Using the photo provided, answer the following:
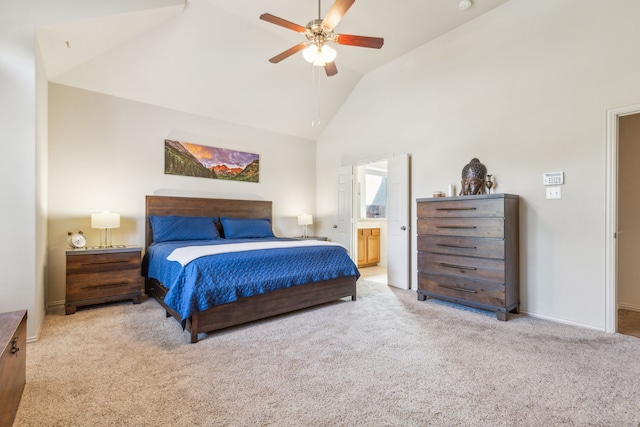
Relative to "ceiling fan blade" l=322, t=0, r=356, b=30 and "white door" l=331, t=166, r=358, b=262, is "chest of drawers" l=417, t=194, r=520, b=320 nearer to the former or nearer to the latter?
"white door" l=331, t=166, r=358, b=262

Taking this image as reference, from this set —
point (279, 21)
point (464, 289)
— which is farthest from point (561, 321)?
point (279, 21)

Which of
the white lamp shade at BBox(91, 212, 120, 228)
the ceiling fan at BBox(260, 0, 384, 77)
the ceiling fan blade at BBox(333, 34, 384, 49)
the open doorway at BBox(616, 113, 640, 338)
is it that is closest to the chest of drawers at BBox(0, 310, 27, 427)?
the white lamp shade at BBox(91, 212, 120, 228)

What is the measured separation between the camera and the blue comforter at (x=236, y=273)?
8.21 ft

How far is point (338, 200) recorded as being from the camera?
550 centimetres

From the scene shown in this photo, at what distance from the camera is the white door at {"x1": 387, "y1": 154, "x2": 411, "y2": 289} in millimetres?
4277

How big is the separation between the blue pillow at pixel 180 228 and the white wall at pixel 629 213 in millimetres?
5041

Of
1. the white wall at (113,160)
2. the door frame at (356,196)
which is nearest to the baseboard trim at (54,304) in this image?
the white wall at (113,160)

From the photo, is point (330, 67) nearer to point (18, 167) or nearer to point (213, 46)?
point (213, 46)

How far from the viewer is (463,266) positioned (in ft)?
10.8

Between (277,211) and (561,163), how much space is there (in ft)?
13.4

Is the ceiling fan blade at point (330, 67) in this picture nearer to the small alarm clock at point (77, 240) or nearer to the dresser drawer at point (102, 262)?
the dresser drawer at point (102, 262)

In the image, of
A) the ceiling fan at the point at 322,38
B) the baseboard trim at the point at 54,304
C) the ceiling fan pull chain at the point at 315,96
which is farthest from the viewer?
the ceiling fan pull chain at the point at 315,96

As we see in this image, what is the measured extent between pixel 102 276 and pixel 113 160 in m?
1.52

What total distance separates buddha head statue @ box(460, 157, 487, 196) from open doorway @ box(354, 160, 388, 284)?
2319 millimetres
